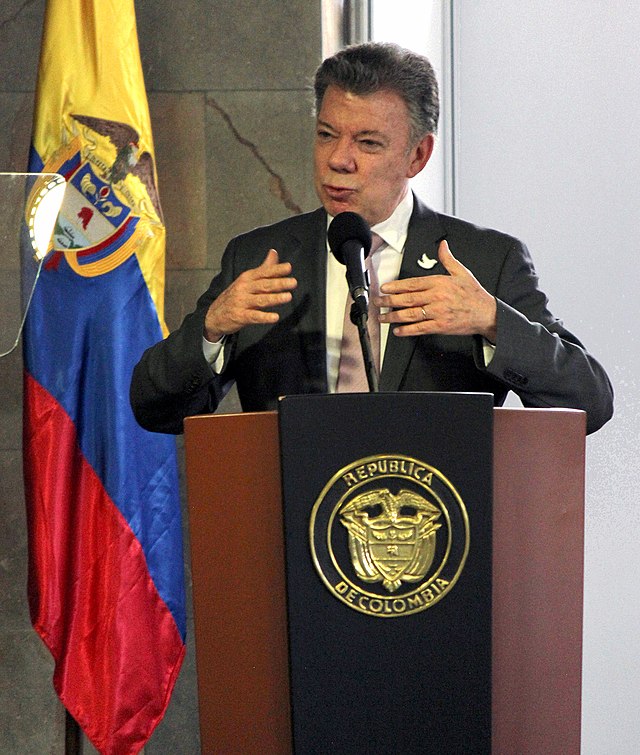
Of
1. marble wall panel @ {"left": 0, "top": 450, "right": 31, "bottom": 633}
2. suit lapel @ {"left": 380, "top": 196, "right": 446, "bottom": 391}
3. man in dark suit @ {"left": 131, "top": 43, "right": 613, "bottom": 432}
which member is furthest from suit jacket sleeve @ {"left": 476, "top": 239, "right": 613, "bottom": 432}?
marble wall panel @ {"left": 0, "top": 450, "right": 31, "bottom": 633}

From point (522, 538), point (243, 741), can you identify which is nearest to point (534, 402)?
point (522, 538)

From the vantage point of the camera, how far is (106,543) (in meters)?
2.96

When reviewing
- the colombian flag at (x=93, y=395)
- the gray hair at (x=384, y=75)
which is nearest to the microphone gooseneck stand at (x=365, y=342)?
the gray hair at (x=384, y=75)

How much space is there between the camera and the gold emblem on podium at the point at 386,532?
1.35 metres

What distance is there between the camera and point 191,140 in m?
3.41

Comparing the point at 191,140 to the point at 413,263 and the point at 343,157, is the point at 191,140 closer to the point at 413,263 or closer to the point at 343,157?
the point at 343,157

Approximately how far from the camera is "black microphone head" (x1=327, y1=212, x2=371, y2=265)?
1.69 m

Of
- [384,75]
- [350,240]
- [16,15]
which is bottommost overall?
[350,240]

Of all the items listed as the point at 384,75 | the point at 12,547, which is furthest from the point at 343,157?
the point at 12,547

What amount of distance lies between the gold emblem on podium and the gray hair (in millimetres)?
1094

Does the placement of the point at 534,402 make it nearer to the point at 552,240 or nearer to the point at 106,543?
the point at 106,543

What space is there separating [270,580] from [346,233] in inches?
22.3

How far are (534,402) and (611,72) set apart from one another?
228 centimetres

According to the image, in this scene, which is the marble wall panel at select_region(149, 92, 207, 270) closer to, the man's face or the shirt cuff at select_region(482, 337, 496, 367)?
the man's face
